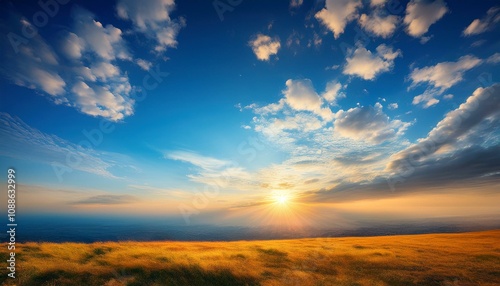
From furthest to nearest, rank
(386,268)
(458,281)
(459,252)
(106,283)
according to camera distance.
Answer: (459,252) < (386,268) < (458,281) < (106,283)

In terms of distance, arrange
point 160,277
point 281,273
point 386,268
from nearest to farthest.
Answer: point 160,277, point 281,273, point 386,268

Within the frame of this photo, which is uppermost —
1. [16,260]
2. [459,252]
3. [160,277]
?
[16,260]

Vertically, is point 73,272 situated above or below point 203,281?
above

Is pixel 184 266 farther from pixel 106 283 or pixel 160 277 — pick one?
pixel 106 283

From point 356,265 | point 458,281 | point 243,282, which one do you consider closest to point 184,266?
point 243,282

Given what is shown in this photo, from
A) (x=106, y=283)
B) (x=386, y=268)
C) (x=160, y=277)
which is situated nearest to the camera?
(x=106, y=283)

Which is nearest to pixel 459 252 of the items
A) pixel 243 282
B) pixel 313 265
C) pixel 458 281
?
pixel 458 281

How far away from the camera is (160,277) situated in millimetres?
15891

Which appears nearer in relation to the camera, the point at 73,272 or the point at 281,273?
the point at 73,272

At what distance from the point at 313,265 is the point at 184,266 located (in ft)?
40.1

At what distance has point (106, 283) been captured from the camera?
14117 mm

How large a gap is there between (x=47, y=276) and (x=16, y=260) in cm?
525

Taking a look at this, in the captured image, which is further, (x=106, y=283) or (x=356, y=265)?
(x=356, y=265)

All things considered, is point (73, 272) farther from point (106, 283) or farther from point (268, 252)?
point (268, 252)
